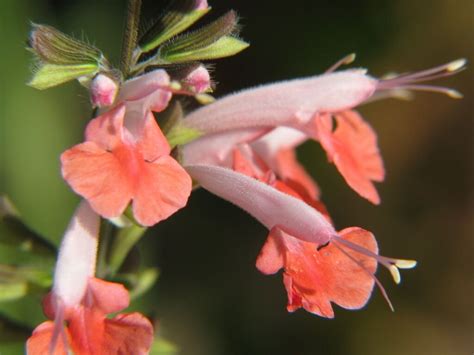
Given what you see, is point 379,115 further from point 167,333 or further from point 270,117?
point 270,117

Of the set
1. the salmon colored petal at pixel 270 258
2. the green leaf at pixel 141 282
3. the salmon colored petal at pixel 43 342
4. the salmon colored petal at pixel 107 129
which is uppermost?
the salmon colored petal at pixel 107 129

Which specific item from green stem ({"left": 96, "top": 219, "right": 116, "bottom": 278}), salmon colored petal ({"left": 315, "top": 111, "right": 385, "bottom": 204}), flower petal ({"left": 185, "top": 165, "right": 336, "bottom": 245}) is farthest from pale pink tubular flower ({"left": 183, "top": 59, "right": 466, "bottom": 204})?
green stem ({"left": 96, "top": 219, "right": 116, "bottom": 278})

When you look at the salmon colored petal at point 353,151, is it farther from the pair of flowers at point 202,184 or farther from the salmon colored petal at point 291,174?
the salmon colored petal at point 291,174

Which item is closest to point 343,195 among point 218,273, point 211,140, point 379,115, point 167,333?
point 379,115

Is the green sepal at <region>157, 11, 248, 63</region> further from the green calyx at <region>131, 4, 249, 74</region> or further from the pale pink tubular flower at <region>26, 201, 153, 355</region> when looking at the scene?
the pale pink tubular flower at <region>26, 201, 153, 355</region>

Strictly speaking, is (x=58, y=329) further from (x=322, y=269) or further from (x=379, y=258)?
(x=379, y=258)

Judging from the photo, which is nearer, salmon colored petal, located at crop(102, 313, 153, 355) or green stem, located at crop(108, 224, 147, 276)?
salmon colored petal, located at crop(102, 313, 153, 355)


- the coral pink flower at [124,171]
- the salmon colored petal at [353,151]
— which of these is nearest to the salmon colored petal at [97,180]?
the coral pink flower at [124,171]
